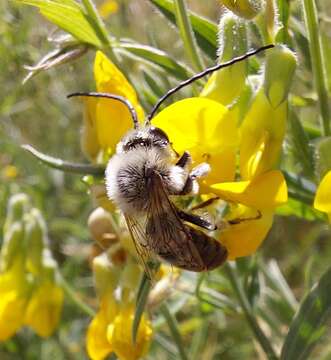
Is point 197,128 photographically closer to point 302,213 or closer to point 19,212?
point 302,213

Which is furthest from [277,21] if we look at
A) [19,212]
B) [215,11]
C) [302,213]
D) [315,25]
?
[215,11]

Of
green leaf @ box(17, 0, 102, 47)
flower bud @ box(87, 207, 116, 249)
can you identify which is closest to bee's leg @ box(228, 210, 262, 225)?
flower bud @ box(87, 207, 116, 249)

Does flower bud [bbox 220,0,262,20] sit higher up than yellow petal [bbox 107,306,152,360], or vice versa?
flower bud [bbox 220,0,262,20]

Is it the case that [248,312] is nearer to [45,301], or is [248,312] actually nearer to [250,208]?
[250,208]

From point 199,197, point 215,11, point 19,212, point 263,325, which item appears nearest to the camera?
point 199,197

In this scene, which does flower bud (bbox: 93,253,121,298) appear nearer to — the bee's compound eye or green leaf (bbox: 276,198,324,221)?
green leaf (bbox: 276,198,324,221)

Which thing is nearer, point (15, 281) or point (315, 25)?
point (315, 25)
